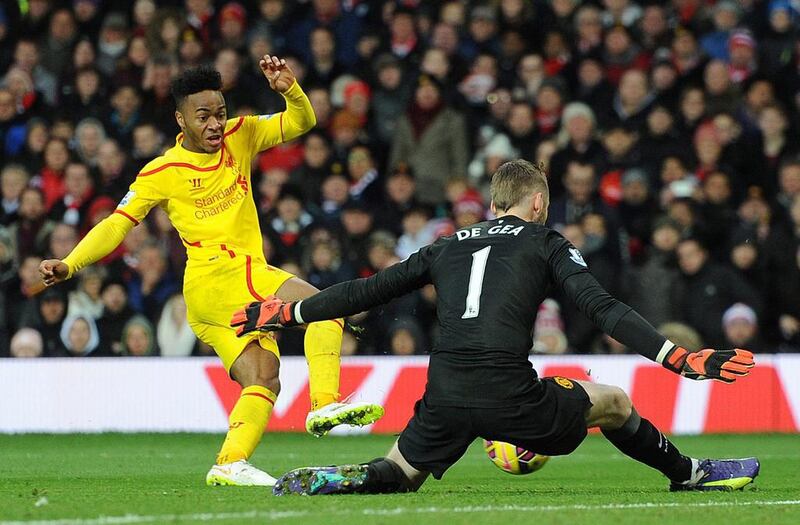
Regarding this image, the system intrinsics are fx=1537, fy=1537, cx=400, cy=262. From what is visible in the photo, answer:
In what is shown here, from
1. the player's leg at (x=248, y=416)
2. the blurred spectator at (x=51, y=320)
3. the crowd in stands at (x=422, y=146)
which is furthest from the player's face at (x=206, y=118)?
the blurred spectator at (x=51, y=320)

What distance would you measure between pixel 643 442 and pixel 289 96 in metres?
2.98

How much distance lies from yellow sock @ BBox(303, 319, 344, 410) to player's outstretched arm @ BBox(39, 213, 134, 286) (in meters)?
1.18

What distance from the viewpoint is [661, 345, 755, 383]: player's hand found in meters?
6.34

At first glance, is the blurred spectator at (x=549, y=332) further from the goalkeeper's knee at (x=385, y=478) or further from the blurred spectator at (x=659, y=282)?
the goalkeeper's knee at (x=385, y=478)

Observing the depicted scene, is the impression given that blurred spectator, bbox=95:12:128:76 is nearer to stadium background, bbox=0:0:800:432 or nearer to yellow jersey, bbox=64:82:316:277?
stadium background, bbox=0:0:800:432

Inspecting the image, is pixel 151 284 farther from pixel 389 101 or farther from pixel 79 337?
pixel 389 101

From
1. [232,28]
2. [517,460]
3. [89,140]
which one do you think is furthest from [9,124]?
[517,460]

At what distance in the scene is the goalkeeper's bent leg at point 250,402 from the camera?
847 centimetres

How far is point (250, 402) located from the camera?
853 cm

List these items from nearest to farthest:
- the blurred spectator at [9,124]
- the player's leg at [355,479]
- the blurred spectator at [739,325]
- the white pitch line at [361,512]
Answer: the white pitch line at [361,512], the player's leg at [355,479], the blurred spectator at [739,325], the blurred spectator at [9,124]

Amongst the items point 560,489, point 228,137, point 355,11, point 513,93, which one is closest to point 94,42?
point 355,11

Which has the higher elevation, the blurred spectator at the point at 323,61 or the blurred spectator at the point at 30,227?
the blurred spectator at the point at 323,61

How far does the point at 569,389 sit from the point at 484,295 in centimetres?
61

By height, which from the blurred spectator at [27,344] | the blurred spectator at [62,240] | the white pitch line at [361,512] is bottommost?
the blurred spectator at [27,344]
